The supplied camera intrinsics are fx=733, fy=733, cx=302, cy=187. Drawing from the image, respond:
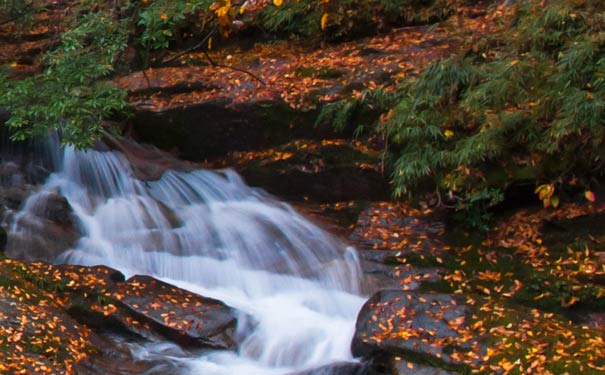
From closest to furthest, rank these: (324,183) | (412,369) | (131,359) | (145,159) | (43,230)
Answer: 1. (412,369)
2. (131,359)
3. (43,230)
4. (324,183)
5. (145,159)

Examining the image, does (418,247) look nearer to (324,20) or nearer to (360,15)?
(324,20)

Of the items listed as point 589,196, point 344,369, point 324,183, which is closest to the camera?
point 344,369

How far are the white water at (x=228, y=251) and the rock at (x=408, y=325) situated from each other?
0.40 meters

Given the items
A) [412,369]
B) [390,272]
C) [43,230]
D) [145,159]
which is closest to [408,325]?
[412,369]

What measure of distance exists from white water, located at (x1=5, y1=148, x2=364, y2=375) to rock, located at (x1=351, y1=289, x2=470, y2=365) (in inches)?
15.9

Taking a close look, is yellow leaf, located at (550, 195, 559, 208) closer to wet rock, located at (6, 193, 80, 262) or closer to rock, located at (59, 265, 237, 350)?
rock, located at (59, 265, 237, 350)

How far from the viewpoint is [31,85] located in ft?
26.0

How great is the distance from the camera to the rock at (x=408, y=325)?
603 centimetres

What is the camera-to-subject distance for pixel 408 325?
248 inches

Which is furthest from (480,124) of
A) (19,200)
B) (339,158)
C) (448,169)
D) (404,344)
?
(19,200)

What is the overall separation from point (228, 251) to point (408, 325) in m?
2.98

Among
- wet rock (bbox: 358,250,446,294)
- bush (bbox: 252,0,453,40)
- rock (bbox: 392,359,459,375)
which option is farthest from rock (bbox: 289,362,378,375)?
bush (bbox: 252,0,453,40)

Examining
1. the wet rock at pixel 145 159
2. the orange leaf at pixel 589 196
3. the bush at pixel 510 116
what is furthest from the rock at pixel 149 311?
the orange leaf at pixel 589 196

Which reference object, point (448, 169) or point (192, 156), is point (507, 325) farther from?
point (192, 156)
